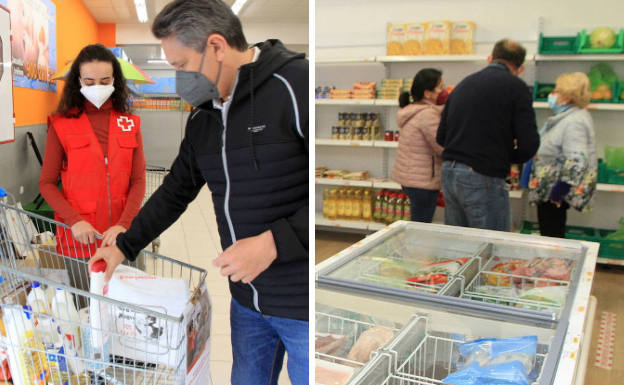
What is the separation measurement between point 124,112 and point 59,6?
15.8 inches

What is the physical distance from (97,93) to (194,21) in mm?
491

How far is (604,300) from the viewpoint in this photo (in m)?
4.11

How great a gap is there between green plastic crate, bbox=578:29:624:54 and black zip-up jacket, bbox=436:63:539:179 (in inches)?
96.3

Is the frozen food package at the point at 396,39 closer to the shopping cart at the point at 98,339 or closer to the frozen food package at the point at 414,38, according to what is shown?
the frozen food package at the point at 414,38

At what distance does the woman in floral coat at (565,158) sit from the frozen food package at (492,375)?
307 cm

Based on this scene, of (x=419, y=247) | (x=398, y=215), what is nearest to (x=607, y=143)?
(x=398, y=215)

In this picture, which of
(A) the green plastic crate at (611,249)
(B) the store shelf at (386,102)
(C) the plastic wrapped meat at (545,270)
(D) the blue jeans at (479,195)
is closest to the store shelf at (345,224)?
(B) the store shelf at (386,102)

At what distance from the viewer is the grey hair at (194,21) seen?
0.93 metres

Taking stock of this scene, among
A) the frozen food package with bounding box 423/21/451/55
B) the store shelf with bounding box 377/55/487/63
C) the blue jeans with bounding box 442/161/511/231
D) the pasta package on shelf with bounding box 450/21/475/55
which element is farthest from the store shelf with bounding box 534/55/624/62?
the blue jeans with bounding box 442/161/511/231

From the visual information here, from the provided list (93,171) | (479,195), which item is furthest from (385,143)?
(93,171)

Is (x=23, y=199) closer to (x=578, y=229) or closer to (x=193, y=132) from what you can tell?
(x=193, y=132)

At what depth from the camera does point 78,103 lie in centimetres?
134

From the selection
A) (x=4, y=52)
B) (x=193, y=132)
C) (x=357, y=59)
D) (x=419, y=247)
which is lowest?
(x=419, y=247)

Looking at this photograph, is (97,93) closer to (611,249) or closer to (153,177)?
(153,177)
